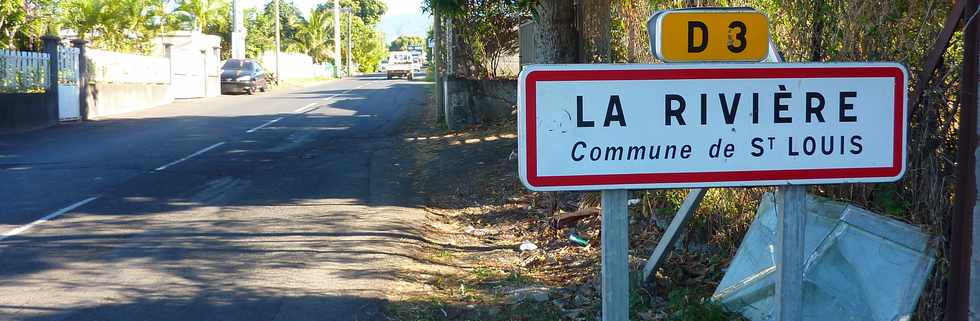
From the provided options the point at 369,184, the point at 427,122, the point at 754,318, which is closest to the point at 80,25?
the point at 427,122

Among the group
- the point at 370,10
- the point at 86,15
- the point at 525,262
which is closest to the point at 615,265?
the point at 525,262

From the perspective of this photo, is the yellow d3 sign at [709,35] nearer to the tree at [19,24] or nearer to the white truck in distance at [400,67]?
the tree at [19,24]

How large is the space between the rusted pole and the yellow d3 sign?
1.07 m

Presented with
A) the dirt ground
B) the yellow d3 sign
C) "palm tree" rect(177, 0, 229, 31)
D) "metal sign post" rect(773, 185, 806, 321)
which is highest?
"palm tree" rect(177, 0, 229, 31)

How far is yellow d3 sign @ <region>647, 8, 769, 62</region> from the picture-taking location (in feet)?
9.57

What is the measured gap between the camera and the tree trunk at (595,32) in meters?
9.45

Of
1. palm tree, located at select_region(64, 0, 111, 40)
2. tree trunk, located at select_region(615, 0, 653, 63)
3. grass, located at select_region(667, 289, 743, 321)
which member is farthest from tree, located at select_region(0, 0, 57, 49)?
grass, located at select_region(667, 289, 743, 321)

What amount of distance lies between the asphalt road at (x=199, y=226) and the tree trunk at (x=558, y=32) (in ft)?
7.20

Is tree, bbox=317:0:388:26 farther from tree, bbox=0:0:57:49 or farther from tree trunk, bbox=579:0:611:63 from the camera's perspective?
tree trunk, bbox=579:0:611:63

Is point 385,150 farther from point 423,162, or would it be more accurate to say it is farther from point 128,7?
point 128,7

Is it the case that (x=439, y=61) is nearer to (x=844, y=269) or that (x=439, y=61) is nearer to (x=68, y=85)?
(x=68, y=85)

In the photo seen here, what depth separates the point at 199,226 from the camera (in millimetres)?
8430

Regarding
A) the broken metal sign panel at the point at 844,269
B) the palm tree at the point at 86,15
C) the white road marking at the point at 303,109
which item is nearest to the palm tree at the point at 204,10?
the palm tree at the point at 86,15

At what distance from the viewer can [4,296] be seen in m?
5.92
